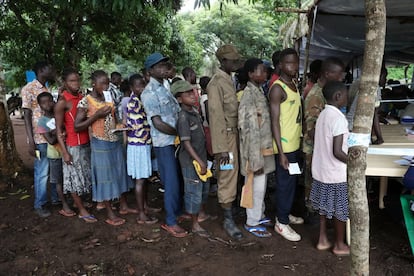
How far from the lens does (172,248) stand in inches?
125

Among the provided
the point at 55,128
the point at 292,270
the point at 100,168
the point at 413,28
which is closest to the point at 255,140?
the point at 292,270

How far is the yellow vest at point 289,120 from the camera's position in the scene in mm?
3176

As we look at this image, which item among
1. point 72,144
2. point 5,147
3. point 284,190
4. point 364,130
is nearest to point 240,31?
point 5,147

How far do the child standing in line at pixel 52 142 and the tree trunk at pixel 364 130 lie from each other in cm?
303

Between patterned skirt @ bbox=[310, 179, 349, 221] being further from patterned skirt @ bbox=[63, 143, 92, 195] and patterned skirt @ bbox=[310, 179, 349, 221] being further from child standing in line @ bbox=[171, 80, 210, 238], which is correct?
patterned skirt @ bbox=[63, 143, 92, 195]

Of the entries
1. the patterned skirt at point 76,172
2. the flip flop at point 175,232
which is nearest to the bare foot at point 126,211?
the patterned skirt at point 76,172

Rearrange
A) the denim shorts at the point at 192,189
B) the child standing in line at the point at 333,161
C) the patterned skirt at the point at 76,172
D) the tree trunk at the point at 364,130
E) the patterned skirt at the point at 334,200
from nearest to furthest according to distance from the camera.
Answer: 1. the tree trunk at the point at 364,130
2. the child standing in line at the point at 333,161
3. the patterned skirt at the point at 334,200
4. the denim shorts at the point at 192,189
5. the patterned skirt at the point at 76,172

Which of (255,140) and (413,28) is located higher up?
(413,28)

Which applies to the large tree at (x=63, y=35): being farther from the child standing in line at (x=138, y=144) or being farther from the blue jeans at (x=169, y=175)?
the blue jeans at (x=169, y=175)

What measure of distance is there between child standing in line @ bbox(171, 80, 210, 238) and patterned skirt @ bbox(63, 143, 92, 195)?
1.13 m

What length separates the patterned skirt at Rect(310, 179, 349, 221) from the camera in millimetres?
2838

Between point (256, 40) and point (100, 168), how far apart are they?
1515 cm

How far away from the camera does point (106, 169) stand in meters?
3.57

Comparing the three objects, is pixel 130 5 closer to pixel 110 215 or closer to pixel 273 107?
pixel 273 107
